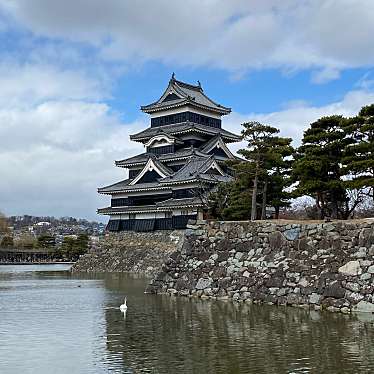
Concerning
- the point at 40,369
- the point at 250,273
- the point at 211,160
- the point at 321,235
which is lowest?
the point at 40,369

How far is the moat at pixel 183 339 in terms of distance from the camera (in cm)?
863

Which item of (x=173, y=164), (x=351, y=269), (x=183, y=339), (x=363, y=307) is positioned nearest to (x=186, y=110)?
(x=173, y=164)

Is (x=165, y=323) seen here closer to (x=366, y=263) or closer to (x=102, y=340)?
(x=102, y=340)

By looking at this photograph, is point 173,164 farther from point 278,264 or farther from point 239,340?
point 239,340

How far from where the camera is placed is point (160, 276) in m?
20.7

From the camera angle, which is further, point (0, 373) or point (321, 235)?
point (321, 235)

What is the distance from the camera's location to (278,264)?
17.1 metres

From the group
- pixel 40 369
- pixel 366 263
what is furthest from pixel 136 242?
pixel 40 369

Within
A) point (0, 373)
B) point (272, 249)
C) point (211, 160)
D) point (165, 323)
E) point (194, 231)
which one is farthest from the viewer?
point (211, 160)

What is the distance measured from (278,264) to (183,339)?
6.87m

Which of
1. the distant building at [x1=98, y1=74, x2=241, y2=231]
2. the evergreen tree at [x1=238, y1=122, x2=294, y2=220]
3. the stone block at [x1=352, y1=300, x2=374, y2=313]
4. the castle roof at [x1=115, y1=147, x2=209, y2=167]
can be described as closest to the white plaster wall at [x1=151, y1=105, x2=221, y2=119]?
the distant building at [x1=98, y1=74, x2=241, y2=231]

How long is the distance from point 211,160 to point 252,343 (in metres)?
28.8

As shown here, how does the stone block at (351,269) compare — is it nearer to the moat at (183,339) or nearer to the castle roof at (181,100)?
the moat at (183,339)

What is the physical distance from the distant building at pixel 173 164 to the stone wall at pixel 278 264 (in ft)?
55.6
